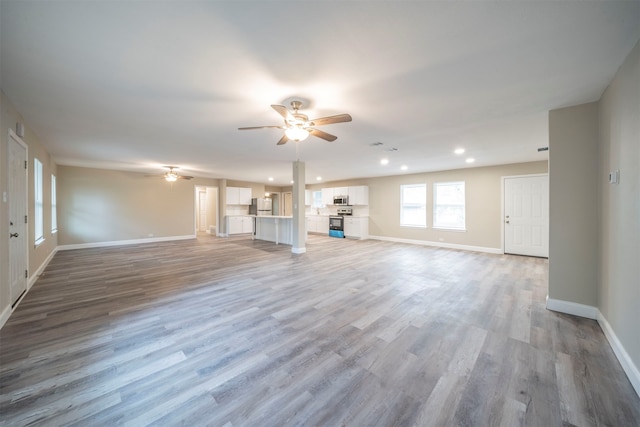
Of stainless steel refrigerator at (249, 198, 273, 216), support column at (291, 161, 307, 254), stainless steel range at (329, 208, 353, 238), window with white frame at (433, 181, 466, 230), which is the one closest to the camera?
support column at (291, 161, 307, 254)

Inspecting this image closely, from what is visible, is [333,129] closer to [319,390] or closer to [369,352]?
[369,352]

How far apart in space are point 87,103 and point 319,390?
398 cm

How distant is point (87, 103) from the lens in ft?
9.34

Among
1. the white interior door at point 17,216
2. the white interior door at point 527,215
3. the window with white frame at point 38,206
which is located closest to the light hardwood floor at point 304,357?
the white interior door at point 17,216

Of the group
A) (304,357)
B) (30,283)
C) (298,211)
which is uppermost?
(298,211)

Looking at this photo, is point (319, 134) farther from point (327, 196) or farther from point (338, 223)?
point (327, 196)

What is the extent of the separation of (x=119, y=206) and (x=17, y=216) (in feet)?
18.3

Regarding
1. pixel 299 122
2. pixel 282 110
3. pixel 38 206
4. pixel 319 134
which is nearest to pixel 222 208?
pixel 38 206

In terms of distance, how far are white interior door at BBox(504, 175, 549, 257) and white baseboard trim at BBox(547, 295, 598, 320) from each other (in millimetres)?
3877

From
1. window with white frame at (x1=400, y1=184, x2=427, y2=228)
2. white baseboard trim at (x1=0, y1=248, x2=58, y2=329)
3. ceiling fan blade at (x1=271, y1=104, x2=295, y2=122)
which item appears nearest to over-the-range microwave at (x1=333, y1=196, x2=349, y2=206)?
window with white frame at (x1=400, y1=184, x2=427, y2=228)

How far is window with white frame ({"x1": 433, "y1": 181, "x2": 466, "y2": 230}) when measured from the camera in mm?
7336

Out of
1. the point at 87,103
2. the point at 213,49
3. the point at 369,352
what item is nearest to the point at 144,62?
the point at 213,49

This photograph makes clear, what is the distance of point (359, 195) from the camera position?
30.7ft

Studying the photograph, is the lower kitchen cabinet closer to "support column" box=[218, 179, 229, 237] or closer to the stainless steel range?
"support column" box=[218, 179, 229, 237]
